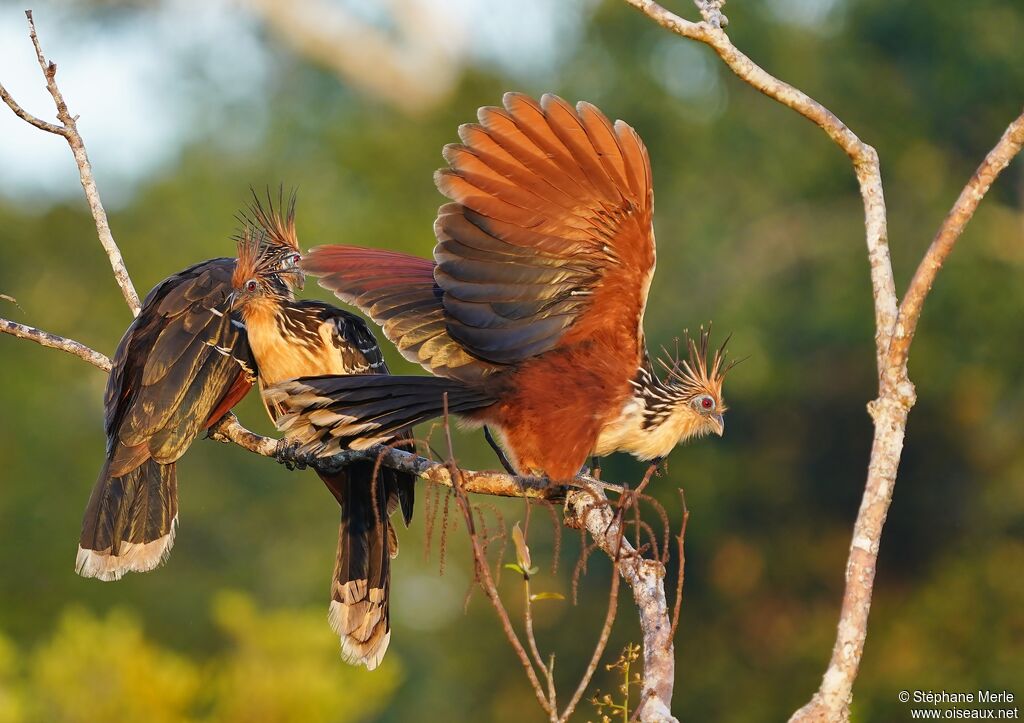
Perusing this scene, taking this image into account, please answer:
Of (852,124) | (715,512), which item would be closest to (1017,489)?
(715,512)

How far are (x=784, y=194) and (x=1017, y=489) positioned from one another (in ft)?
15.7

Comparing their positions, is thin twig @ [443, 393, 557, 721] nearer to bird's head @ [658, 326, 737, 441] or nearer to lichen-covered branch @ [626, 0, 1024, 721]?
lichen-covered branch @ [626, 0, 1024, 721]

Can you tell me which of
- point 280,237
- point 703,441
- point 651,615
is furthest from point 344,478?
point 703,441

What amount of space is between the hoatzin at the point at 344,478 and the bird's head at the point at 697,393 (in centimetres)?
101

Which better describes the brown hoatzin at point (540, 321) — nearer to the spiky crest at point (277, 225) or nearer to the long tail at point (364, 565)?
the long tail at point (364, 565)

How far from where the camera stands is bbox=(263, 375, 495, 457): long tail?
392cm

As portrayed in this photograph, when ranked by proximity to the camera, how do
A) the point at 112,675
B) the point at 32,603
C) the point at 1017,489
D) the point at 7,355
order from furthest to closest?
the point at 7,355 < the point at 32,603 < the point at 1017,489 < the point at 112,675

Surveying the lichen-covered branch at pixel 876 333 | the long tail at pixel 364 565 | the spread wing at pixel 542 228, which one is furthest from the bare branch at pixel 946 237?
the long tail at pixel 364 565

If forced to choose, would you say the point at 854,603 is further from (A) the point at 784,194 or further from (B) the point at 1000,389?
(A) the point at 784,194

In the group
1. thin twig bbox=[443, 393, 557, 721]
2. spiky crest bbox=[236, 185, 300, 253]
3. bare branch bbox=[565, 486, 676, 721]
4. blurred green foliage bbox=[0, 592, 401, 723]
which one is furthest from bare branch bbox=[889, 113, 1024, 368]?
blurred green foliage bbox=[0, 592, 401, 723]

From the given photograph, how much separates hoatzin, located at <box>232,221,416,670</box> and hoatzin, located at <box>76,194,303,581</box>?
5.9 inches

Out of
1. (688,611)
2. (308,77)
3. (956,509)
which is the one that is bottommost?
(688,611)

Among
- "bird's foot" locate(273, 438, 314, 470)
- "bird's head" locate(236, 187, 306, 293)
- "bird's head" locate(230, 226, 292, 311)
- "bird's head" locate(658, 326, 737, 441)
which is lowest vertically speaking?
"bird's foot" locate(273, 438, 314, 470)

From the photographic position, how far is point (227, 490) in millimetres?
16141
